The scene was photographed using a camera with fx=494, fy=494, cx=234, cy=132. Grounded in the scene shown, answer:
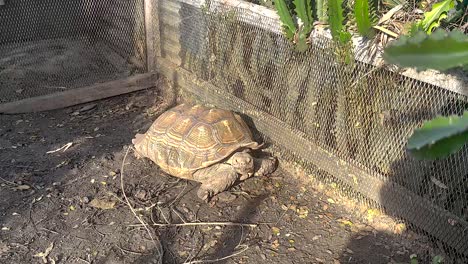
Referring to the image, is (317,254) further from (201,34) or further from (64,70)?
(64,70)

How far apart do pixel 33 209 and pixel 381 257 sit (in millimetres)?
2631

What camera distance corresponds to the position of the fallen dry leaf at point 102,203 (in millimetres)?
3922

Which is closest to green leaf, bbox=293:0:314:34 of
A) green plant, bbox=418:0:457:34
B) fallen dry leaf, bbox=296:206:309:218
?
green plant, bbox=418:0:457:34

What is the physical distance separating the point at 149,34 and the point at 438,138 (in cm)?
474

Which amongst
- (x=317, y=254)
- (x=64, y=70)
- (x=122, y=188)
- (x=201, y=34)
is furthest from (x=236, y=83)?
(x=64, y=70)

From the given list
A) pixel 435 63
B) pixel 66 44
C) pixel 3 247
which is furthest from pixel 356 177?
pixel 66 44

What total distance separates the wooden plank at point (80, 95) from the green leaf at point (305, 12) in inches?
111

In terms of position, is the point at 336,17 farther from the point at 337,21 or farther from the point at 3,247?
the point at 3,247

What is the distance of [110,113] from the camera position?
5.71 metres

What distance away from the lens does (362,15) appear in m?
3.19

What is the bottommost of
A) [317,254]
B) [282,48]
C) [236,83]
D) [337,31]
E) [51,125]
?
[51,125]

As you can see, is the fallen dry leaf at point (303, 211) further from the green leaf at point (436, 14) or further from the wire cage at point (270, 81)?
the green leaf at point (436, 14)

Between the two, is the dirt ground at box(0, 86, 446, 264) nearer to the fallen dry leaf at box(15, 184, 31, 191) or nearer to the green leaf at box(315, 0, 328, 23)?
the fallen dry leaf at box(15, 184, 31, 191)

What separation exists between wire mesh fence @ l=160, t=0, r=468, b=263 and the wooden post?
691 mm
